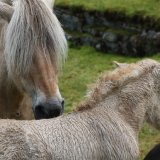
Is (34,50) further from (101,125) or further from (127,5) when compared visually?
(127,5)

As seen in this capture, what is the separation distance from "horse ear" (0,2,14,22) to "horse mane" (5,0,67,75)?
0.10m

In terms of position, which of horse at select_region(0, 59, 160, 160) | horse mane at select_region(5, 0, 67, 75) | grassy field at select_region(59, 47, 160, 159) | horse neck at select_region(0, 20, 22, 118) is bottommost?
grassy field at select_region(59, 47, 160, 159)

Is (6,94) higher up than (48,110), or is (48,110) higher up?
(48,110)

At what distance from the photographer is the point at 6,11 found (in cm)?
628

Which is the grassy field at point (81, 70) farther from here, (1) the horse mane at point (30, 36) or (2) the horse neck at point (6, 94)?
(1) the horse mane at point (30, 36)

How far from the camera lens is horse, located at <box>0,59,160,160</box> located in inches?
207

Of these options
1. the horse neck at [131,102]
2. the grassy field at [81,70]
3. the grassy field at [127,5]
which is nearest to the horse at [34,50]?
the horse neck at [131,102]

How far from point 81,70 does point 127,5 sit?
9.53ft

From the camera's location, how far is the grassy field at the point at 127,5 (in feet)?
50.4

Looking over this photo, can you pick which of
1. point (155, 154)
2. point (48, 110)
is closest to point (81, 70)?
point (155, 154)

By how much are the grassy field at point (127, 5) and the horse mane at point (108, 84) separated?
917cm

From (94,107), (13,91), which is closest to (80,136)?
(94,107)

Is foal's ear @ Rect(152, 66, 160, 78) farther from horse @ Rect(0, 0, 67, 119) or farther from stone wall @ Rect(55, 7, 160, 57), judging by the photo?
stone wall @ Rect(55, 7, 160, 57)

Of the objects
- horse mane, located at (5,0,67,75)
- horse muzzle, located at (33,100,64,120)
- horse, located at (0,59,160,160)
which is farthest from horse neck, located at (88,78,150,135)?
horse mane, located at (5,0,67,75)
